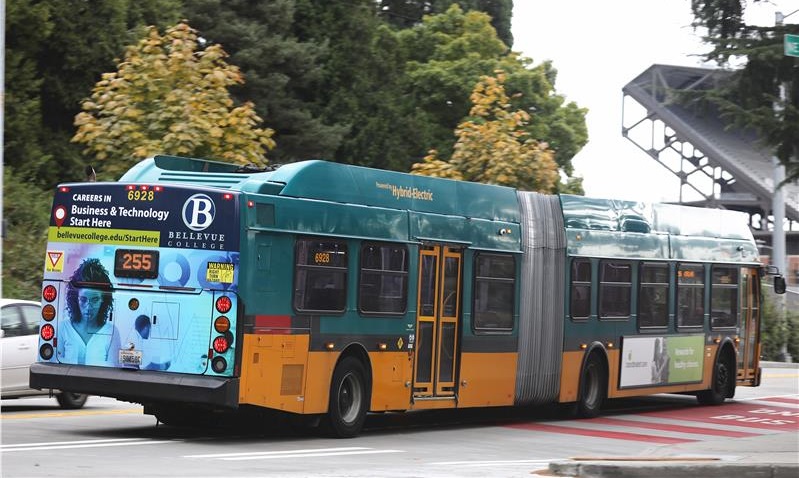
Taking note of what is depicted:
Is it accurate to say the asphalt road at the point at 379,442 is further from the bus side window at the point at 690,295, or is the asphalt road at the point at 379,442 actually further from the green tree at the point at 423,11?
the green tree at the point at 423,11

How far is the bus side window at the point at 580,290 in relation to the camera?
70.6 ft

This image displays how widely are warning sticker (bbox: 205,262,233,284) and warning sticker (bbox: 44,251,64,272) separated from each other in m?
2.01

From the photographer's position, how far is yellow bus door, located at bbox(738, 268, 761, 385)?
26.5 m

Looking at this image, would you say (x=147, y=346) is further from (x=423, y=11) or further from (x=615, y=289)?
(x=423, y=11)

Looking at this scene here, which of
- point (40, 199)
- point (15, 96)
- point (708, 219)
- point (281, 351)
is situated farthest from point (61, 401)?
point (15, 96)

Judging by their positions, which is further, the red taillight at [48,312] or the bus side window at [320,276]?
the bus side window at [320,276]

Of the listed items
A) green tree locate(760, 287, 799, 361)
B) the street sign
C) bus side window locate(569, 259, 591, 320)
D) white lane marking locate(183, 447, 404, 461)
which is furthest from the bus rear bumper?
green tree locate(760, 287, 799, 361)

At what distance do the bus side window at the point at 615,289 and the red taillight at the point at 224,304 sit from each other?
29.7 feet

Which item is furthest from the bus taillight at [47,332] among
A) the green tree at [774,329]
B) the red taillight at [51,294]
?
the green tree at [774,329]

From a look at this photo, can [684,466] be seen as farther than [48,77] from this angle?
No

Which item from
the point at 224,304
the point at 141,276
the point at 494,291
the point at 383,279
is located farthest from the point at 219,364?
the point at 494,291

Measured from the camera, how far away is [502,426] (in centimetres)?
2005

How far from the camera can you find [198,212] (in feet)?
48.7

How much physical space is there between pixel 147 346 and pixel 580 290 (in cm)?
878
